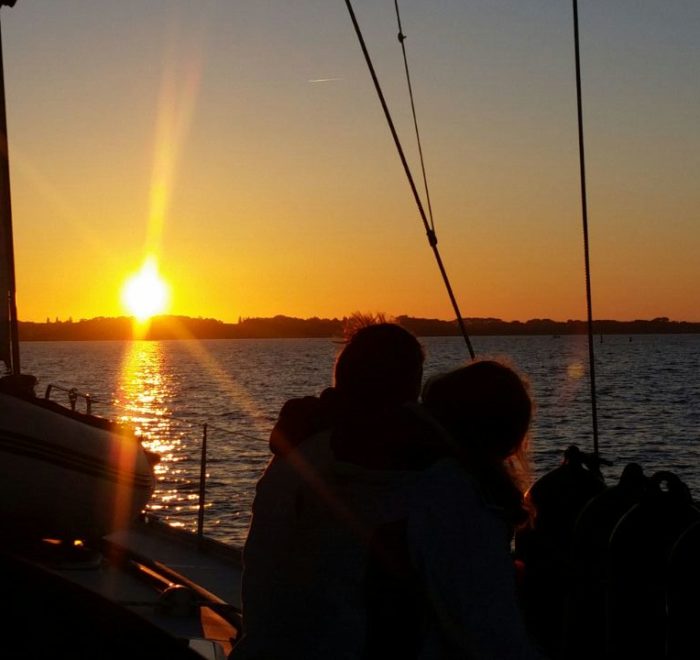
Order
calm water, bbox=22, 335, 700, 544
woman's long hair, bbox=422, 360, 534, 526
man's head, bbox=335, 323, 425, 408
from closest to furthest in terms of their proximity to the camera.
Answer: woman's long hair, bbox=422, 360, 534, 526 < man's head, bbox=335, 323, 425, 408 < calm water, bbox=22, 335, 700, 544

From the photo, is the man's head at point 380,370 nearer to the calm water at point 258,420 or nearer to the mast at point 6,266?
the calm water at point 258,420

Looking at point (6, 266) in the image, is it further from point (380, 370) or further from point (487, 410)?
point (487, 410)

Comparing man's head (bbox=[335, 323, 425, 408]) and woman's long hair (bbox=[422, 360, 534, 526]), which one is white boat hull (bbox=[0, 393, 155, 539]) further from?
woman's long hair (bbox=[422, 360, 534, 526])

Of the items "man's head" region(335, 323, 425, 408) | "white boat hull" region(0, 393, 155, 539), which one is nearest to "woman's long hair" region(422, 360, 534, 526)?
"man's head" region(335, 323, 425, 408)

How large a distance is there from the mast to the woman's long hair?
536cm

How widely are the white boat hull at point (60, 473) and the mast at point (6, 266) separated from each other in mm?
2179

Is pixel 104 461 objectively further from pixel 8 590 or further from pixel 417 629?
pixel 8 590

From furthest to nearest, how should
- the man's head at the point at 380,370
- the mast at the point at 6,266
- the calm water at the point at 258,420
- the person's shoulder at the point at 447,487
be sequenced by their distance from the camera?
the calm water at the point at 258,420
the mast at the point at 6,266
the man's head at the point at 380,370
the person's shoulder at the point at 447,487

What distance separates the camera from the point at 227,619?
15.1 ft

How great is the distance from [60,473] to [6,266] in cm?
271

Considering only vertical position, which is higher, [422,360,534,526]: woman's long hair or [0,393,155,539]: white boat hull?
[422,360,534,526]: woman's long hair

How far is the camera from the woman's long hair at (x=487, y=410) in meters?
2.13

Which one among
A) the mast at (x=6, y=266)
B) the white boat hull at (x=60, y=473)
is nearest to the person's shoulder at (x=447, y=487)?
the white boat hull at (x=60, y=473)

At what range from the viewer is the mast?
23.1 feet
